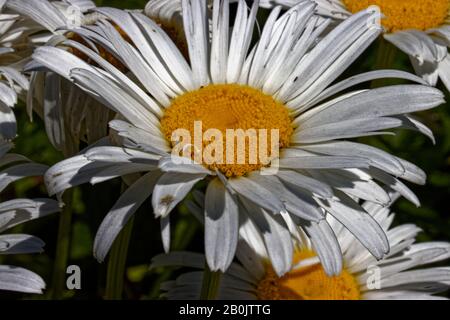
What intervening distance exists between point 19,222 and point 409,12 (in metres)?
1.62

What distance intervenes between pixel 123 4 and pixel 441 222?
1651 millimetres

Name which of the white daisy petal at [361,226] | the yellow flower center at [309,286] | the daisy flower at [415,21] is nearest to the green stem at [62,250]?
the yellow flower center at [309,286]

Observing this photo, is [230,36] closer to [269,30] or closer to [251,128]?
[269,30]

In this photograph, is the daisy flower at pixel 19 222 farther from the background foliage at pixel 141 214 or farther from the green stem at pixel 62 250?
the background foliage at pixel 141 214

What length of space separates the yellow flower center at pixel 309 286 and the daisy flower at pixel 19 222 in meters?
0.89

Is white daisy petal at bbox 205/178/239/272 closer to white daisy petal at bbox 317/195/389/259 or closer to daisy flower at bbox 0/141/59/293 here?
white daisy petal at bbox 317/195/389/259

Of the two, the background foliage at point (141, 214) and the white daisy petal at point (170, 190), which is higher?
the background foliage at point (141, 214)

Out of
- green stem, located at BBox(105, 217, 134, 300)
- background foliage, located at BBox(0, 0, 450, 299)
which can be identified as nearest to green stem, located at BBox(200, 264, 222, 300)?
green stem, located at BBox(105, 217, 134, 300)

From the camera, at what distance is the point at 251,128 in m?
2.54

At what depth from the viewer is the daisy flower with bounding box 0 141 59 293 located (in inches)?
89.9

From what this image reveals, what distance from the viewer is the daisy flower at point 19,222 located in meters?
2.28

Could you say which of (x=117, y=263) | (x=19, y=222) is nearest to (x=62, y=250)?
(x=117, y=263)

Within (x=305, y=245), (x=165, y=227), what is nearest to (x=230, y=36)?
Result: (x=305, y=245)

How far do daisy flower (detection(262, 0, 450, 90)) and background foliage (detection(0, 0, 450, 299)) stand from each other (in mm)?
425
